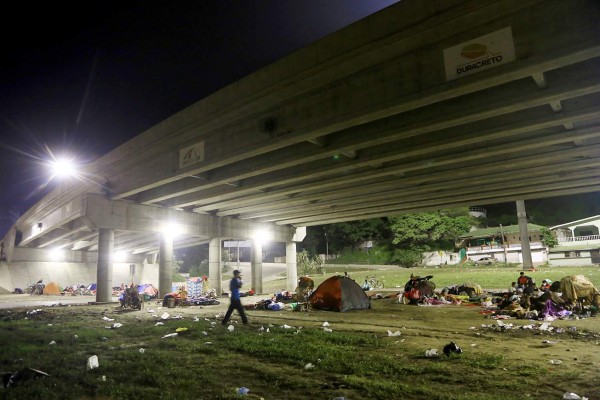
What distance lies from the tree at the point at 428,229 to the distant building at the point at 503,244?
2018mm

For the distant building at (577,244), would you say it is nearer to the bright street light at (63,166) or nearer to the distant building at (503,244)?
the distant building at (503,244)

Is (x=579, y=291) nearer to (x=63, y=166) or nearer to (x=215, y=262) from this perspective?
(x=215, y=262)

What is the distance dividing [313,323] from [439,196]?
465 inches

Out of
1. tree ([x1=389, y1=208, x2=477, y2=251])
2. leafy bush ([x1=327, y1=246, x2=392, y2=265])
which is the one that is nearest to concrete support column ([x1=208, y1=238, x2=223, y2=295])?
tree ([x1=389, y1=208, x2=477, y2=251])

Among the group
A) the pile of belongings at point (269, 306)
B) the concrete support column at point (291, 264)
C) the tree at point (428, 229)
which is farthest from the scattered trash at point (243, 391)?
the tree at point (428, 229)

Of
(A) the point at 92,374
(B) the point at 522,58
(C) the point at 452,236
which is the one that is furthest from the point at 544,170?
(C) the point at 452,236

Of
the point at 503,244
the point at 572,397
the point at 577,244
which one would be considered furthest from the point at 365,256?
the point at 572,397

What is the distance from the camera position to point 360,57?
9141mm

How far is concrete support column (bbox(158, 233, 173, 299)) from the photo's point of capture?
934 inches

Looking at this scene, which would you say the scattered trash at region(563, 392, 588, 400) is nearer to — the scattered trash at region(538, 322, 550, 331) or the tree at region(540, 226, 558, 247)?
the scattered trash at region(538, 322, 550, 331)

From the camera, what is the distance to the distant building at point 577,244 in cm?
4559

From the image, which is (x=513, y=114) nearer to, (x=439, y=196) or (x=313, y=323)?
(x=313, y=323)

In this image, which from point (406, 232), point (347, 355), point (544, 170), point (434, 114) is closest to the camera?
point (347, 355)

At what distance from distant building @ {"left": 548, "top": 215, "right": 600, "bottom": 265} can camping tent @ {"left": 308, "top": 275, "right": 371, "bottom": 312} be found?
134ft
